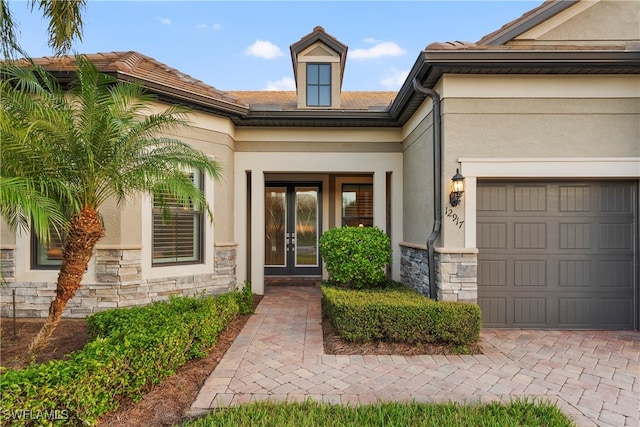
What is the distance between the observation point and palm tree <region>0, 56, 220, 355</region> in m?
3.06

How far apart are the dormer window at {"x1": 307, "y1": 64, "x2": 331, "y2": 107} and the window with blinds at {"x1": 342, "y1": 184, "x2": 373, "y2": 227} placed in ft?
8.01

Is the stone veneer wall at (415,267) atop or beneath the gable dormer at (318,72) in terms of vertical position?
beneath

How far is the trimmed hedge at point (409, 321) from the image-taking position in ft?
13.0

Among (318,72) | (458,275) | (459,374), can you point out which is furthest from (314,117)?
(459,374)

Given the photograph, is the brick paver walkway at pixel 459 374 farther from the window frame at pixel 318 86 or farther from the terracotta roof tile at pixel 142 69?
the window frame at pixel 318 86

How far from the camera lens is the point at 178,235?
563 centimetres

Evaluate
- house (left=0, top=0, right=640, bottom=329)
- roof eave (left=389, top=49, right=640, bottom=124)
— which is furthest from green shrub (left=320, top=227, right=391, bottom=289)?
roof eave (left=389, top=49, right=640, bottom=124)

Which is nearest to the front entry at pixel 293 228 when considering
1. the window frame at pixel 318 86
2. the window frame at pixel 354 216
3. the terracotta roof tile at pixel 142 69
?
the window frame at pixel 354 216

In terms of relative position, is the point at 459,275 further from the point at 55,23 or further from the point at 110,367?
the point at 55,23

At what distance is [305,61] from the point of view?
7.18m

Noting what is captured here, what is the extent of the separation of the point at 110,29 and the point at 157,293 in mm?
4784

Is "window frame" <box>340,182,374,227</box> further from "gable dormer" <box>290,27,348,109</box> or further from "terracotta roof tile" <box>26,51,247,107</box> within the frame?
"terracotta roof tile" <box>26,51,247,107</box>

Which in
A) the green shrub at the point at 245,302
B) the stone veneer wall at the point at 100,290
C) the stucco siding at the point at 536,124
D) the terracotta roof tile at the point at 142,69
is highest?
the terracotta roof tile at the point at 142,69

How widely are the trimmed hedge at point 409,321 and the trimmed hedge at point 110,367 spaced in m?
1.87
